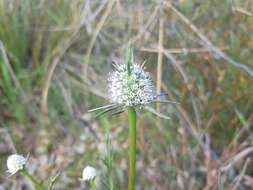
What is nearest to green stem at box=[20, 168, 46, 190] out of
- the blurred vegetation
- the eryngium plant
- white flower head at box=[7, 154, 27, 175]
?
white flower head at box=[7, 154, 27, 175]

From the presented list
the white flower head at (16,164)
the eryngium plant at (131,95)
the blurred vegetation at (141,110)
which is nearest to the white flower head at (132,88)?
the eryngium plant at (131,95)

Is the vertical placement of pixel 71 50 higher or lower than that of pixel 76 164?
higher

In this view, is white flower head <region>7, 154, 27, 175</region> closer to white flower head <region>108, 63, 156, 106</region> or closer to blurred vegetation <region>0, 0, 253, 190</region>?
Answer: white flower head <region>108, 63, 156, 106</region>

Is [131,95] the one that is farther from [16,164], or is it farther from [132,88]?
[16,164]

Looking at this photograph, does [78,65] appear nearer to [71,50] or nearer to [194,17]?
[71,50]

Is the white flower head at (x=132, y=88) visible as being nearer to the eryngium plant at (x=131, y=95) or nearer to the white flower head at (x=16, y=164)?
the eryngium plant at (x=131, y=95)

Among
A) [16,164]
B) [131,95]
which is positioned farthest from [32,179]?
[131,95]

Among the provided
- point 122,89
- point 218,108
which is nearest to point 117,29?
point 218,108

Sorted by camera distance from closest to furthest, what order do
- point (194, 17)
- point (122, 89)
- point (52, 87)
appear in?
point (122, 89) < point (194, 17) < point (52, 87)
